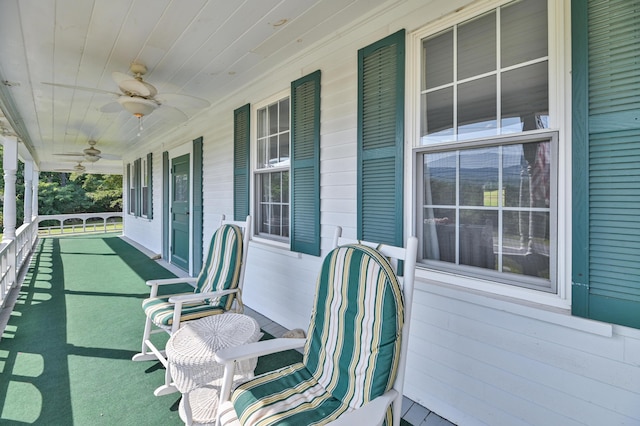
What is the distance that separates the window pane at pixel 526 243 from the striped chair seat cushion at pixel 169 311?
7.07 feet

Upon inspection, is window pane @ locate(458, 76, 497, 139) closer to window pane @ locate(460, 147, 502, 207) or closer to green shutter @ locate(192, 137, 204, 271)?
window pane @ locate(460, 147, 502, 207)

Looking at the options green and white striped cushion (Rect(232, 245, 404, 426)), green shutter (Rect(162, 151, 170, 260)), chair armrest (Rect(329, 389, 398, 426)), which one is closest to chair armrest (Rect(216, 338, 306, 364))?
green and white striped cushion (Rect(232, 245, 404, 426))

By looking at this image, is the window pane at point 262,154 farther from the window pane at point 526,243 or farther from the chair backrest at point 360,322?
the window pane at point 526,243

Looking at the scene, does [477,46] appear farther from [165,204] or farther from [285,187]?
[165,204]

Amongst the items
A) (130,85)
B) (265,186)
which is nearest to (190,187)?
(265,186)

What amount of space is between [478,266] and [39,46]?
3.98 m

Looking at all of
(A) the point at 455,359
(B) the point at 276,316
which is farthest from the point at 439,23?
(B) the point at 276,316

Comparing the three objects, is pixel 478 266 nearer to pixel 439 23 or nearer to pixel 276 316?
pixel 439 23

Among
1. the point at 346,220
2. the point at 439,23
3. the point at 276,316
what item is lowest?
the point at 276,316

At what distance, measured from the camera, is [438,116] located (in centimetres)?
204

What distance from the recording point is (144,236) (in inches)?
332

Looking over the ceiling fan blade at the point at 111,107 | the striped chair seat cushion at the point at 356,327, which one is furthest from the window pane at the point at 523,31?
the ceiling fan blade at the point at 111,107

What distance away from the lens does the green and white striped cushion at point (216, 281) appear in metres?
2.43

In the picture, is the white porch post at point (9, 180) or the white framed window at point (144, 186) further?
the white framed window at point (144, 186)
